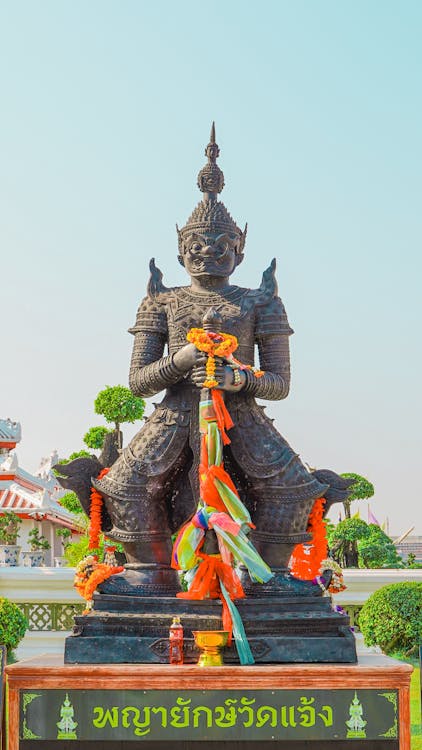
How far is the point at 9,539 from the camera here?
67.7 feet

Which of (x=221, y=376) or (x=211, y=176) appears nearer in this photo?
(x=221, y=376)

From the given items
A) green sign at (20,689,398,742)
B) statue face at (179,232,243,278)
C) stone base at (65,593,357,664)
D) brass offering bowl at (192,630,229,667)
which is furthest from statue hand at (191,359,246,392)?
green sign at (20,689,398,742)

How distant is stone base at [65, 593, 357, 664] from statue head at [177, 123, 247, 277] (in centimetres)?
178

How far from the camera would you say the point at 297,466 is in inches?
218

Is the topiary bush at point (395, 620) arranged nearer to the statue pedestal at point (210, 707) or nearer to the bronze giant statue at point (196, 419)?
the bronze giant statue at point (196, 419)

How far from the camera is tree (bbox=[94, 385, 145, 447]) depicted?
49.3ft

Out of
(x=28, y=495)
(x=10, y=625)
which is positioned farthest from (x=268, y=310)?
(x=28, y=495)

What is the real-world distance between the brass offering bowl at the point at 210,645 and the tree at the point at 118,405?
10046 mm

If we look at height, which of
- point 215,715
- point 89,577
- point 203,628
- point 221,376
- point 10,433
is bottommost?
point 215,715

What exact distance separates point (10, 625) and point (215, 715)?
211 inches

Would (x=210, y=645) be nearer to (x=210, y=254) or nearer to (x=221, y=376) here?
(x=221, y=376)

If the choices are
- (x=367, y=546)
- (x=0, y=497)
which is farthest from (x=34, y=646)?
(x=0, y=497)

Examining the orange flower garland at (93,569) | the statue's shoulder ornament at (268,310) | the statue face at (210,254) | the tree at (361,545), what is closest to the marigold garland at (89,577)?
the orange flower garland at (93,569)

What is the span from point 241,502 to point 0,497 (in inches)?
741
